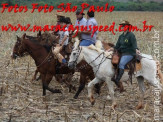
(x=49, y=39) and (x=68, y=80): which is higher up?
(x=49, y=39)

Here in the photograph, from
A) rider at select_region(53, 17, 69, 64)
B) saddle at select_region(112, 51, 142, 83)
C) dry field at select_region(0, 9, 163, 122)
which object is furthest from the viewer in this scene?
rider at select_region(53, 17, 69, 64)

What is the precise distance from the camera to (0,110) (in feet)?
29.1

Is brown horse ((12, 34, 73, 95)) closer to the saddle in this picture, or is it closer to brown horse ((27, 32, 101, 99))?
brown horse ((27, 32, 101, 99))

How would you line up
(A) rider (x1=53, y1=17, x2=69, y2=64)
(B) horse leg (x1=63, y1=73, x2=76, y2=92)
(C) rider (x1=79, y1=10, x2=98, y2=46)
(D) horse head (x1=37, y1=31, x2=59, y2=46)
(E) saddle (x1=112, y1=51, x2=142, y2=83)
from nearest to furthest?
(E) saddle (x1=112, y1=51, x2=142, y2=83), (C) rider (x1=79, y1=10, x2=98, y2=46), (A) rider (x1=53, y1=17, x2=69, y2=64), (D) horse head (x1=37, y1=31, x2=59, y2=46), (B) horse leg (x1=63, y1=73, x2=76, y2=92)

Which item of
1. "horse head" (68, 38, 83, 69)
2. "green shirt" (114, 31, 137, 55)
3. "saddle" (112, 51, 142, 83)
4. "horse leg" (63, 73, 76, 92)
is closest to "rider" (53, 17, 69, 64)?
"horse head" (68, 38, 83, 69)

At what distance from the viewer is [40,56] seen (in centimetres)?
1054

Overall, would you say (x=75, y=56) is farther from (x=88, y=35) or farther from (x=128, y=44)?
(x=128, y=44)

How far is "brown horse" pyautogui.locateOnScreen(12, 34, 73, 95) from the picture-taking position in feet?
34.2

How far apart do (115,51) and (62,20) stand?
214 centimetres

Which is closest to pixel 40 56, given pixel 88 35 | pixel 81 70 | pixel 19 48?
pixel 19 48

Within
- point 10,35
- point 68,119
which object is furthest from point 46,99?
point 10,35

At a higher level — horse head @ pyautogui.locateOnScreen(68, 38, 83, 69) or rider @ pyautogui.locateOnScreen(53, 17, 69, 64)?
rider @ pyautogui.locateOnScreen(53, 17, 69, 64)

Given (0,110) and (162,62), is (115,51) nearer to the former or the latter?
(0,110)

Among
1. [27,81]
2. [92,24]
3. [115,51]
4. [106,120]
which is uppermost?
[92,24]
